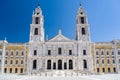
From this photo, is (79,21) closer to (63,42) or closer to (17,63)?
(63,42)

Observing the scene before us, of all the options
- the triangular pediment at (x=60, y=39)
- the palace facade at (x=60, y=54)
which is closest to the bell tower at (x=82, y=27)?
the palace facade at (x=60, y=54)

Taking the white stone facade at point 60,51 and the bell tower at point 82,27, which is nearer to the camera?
the white stone facade at point 60,51

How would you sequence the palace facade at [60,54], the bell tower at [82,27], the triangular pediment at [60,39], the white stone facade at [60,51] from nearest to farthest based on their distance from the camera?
the white stone facade at [60,51] < the palace facade at [60,54] < the triangular pediment at [60,39] < the bell tower at [82,27]

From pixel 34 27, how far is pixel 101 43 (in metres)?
21.0

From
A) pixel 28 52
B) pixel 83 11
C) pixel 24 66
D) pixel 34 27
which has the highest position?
pixel 83 11

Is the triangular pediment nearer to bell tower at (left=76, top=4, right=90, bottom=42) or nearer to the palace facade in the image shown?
the palace facade

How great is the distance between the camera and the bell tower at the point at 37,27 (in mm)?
67250

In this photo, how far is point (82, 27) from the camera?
6856 cm

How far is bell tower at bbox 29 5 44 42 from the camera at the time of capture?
67250 millimetres

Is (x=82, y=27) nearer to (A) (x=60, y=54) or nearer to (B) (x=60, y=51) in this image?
(B) (x=60, y=51)

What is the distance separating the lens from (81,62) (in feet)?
211

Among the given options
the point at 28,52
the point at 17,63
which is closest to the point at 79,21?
the point at 28,52

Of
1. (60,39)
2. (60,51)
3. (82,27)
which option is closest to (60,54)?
(60,51)

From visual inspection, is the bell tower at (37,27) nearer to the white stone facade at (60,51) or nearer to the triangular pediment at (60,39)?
the white stone facade at (60,51)
